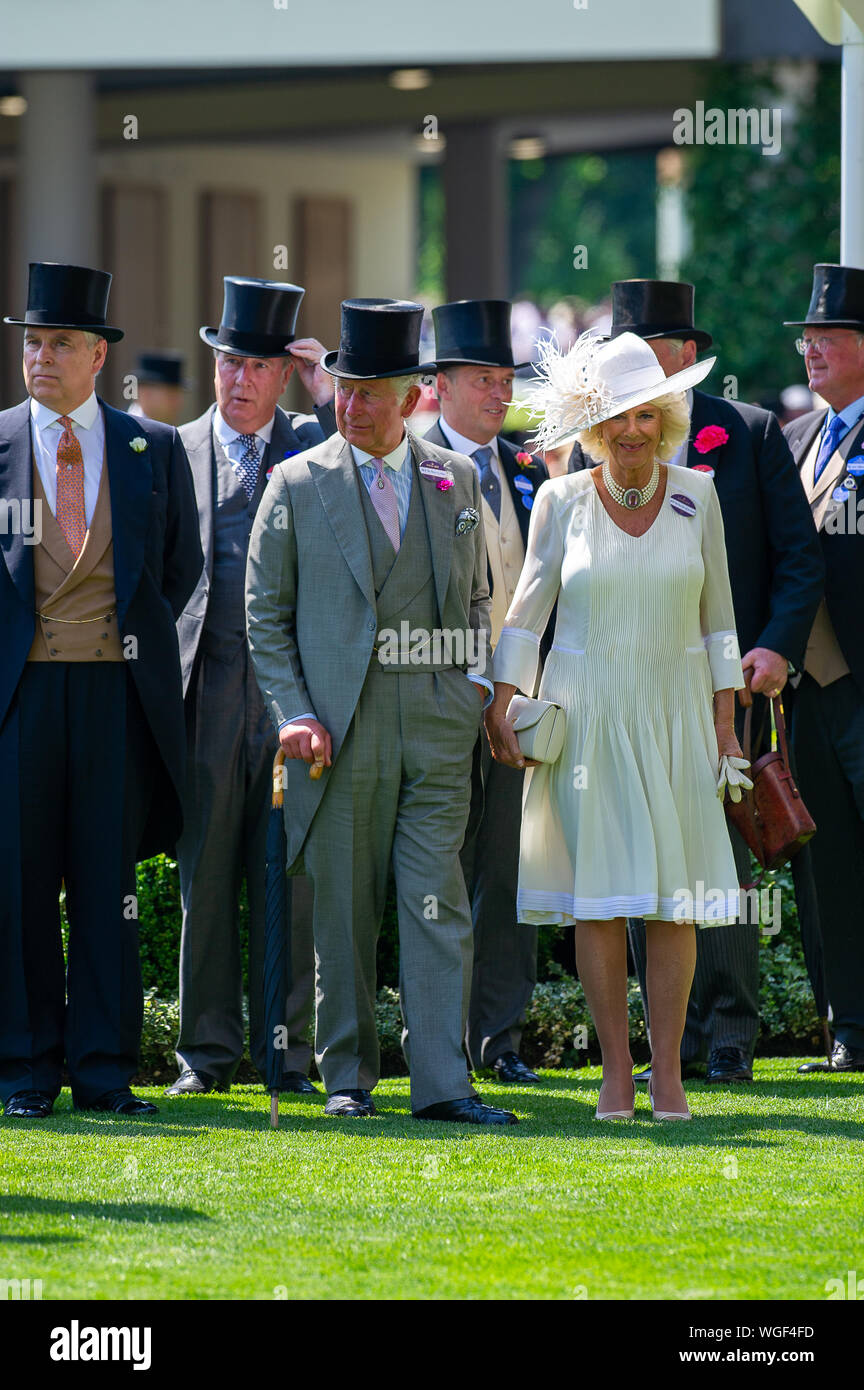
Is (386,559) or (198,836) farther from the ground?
(386,559)

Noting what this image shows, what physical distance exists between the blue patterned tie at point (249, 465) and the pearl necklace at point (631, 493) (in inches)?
52.0

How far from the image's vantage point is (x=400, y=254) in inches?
863

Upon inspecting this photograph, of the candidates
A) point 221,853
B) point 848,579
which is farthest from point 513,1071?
point 848,579

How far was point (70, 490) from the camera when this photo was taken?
593 cm

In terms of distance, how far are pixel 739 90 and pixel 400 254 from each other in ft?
22.0

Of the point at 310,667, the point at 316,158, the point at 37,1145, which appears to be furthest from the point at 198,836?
the point at 316,158

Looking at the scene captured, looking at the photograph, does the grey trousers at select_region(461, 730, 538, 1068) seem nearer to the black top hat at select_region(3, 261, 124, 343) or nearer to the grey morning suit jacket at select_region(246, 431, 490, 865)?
the grey morning suit jacket at select_region(246, 431, 490, 865)

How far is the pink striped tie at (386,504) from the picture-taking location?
580cm

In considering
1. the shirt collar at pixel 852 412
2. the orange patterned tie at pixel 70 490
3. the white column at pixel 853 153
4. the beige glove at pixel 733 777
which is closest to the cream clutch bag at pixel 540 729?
the beige glove at pixel 733 777

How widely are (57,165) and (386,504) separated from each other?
10592mm

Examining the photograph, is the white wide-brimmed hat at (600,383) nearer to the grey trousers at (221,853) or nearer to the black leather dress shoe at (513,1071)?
the grey trousers at (221,853)

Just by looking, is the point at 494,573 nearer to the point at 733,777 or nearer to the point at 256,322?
the point at 256,322
